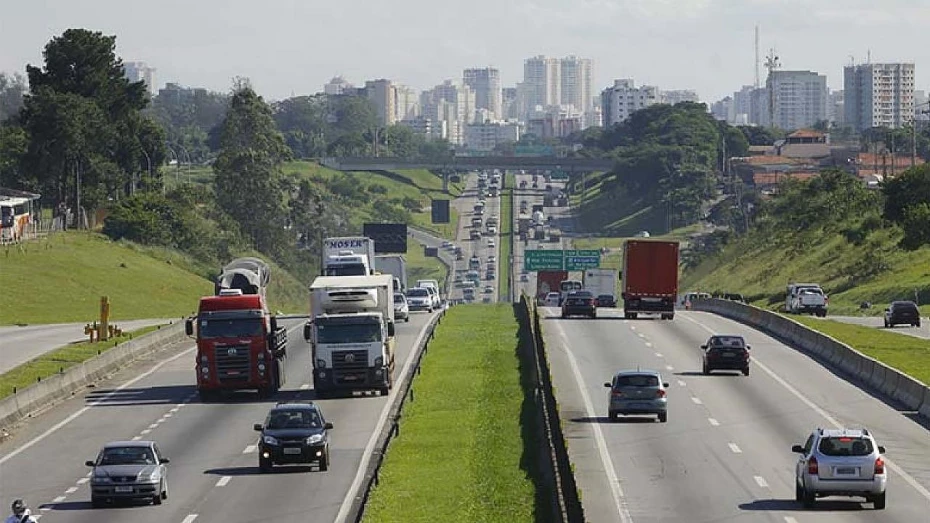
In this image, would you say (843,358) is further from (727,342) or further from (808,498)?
(808,498)

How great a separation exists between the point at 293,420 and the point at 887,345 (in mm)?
43418

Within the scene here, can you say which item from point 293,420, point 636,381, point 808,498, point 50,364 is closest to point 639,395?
point 636,381

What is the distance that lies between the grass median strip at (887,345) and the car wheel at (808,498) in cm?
2801

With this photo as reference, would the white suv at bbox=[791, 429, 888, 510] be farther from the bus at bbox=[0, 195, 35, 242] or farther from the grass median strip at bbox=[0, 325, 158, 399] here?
the bus at bbox=[0, 195, 35, 242]

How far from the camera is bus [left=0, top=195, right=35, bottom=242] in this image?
431 feet

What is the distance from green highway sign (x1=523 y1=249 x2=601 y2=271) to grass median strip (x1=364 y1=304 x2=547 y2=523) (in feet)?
291

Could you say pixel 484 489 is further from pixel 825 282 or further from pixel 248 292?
pixel 825 282

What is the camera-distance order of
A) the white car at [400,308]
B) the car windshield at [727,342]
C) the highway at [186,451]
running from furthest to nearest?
1. the white car at [400,308]
2. the car windshield at [727,342]
3. the highway at [186,451]

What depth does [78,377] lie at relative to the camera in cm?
6488

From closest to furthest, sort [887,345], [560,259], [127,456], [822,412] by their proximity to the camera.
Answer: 1. [127,456]
2. [822,412]
3. [887,345]
4. [560,259]

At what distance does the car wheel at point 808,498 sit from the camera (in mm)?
Answer: 37000

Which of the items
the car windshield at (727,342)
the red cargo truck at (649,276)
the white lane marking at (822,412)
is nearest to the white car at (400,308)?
the red cargo truck at (649,276)

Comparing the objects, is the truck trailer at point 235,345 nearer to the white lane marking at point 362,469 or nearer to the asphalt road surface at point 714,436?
the white lane marking at point 362,469

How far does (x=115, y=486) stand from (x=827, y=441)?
13.6 meters
